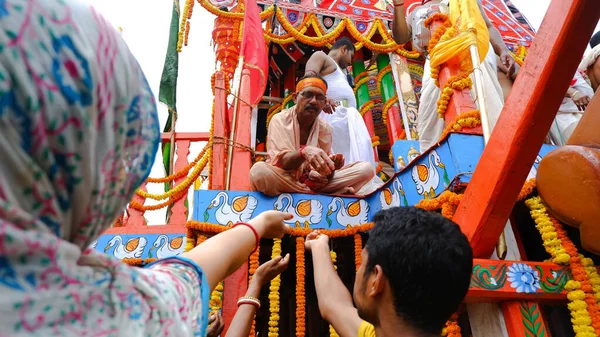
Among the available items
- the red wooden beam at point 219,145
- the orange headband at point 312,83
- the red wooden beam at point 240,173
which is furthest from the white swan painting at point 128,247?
the orange headband at point 312,83

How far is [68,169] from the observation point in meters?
0.55

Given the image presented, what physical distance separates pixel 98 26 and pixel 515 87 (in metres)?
1.89

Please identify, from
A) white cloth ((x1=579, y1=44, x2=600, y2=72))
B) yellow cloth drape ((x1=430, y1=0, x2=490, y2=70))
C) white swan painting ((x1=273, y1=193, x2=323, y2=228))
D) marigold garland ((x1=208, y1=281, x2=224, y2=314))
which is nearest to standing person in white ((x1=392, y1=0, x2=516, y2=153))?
yellow cloth drape ((x1=430, y1=0, x2=490, y2=70))

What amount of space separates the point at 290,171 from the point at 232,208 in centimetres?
50

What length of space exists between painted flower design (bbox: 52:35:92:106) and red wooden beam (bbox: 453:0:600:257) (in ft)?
5.97

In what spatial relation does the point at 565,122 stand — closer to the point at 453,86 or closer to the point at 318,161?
the point at 453,86

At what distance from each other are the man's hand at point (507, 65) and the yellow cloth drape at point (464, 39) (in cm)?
106

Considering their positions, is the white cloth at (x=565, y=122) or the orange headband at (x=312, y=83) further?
Result: the white cloth at (x=565, y=122)

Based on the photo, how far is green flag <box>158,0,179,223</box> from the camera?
523 centimetres

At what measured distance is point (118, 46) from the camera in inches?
23.8

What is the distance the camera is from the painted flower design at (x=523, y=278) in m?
2.02

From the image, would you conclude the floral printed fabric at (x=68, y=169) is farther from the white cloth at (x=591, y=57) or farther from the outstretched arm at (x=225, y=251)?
the white cloth at (x=591, y=57)

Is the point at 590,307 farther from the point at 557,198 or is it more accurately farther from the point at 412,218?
the point at 412,218

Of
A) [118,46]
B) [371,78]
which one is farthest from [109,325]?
[371,78]
